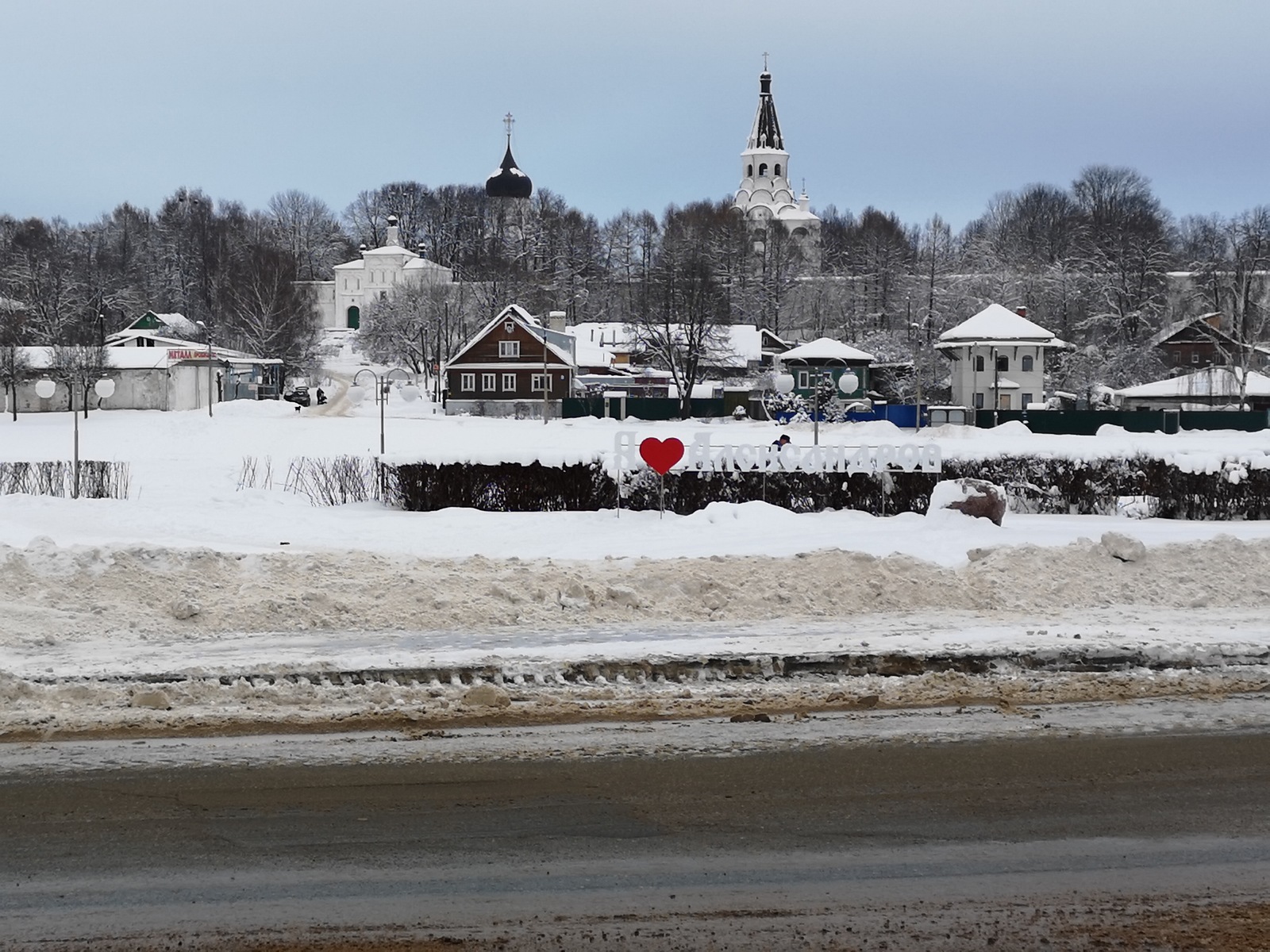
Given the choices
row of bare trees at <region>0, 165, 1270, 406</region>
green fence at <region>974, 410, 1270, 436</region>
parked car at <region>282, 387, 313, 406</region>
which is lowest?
green fence at <region>974, 410, 1270, 436</region>

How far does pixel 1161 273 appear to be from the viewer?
96250 mm

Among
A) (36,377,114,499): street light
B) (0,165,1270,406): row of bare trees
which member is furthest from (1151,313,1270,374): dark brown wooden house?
(36,377,114,499): street light

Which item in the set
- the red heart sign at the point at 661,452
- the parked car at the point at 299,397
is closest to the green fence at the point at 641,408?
the parked car at the point at 299,397

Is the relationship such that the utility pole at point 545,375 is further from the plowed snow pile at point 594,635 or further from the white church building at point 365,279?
the plowed snow pile at point 594,635

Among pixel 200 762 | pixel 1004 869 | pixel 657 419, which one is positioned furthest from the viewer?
pixel 657 419

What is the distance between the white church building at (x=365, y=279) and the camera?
12538 centimetres

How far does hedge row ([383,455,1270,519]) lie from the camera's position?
65.2ft

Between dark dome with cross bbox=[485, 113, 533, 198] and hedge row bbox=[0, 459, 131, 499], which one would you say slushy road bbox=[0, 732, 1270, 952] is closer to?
hedge row bbox=[0, 459, 131, 499]

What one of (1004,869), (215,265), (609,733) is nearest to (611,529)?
(609,733)

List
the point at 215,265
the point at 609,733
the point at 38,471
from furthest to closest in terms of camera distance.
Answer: the point at 215,265
the point at 38,471
the point at 609,733

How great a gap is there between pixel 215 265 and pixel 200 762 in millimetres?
125991

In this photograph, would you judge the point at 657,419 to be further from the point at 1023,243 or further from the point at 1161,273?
the point at 1023,243

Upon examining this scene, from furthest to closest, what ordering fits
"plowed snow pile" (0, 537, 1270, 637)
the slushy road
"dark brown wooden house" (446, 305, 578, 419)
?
"dark brown wooden house" (446, 305, 578, 419) → "plowed snow pile" (0, 537, 1270, 637) → the slushy road

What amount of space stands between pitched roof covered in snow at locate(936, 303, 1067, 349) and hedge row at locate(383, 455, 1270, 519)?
5325cm
